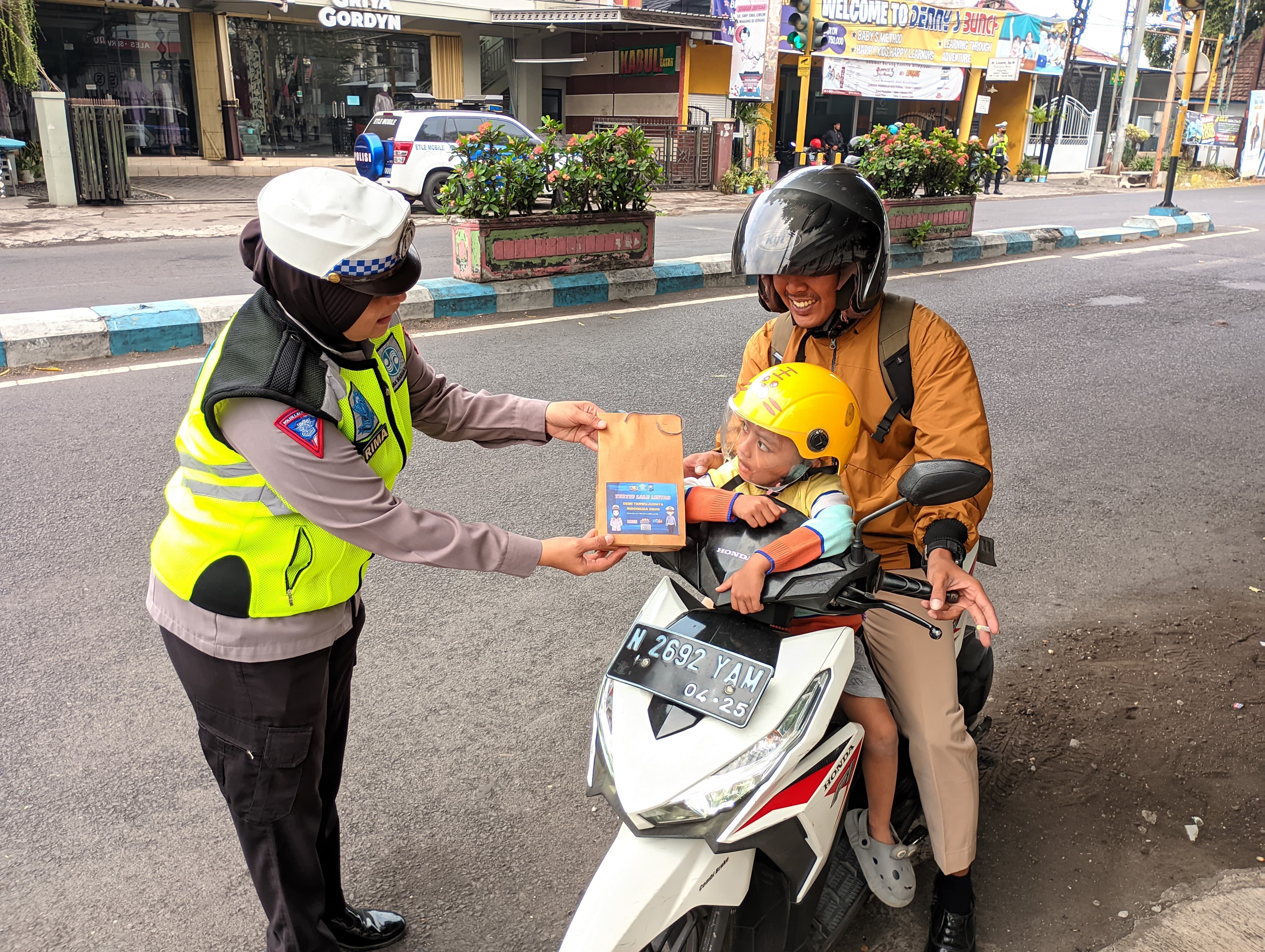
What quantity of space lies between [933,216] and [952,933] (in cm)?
1167

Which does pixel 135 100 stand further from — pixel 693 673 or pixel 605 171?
pixel 693 673

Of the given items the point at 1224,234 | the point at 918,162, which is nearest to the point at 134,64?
the point at 918,162

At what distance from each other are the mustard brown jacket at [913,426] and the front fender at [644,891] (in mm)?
850

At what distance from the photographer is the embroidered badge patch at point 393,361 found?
1.98 metres

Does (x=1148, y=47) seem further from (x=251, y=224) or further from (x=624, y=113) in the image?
(x=251, y=224)

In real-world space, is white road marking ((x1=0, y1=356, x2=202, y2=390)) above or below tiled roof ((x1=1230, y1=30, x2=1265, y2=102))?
below

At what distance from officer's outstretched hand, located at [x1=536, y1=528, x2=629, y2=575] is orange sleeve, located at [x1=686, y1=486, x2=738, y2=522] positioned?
0.56 feet

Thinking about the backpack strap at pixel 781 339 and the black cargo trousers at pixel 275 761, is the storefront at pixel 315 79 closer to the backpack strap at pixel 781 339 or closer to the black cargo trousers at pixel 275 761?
the backpack strap at pixel 781 339

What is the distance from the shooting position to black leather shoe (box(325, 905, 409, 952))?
7.55 ft

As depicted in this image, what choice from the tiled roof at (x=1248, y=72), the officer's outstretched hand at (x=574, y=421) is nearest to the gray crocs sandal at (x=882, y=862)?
the officer's outstretched hand at (x=574, y=421)

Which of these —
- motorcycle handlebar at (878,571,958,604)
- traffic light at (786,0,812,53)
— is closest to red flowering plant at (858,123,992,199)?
traffic light at (786,0,812,53)

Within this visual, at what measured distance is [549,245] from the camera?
938 centimetres

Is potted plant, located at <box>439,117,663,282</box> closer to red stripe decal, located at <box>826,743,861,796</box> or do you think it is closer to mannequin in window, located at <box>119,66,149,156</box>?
red stripe decal, located at <box>826,743,861,796</box>

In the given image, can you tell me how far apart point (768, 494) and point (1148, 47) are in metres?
54.0
